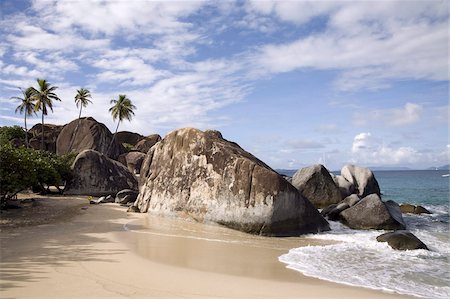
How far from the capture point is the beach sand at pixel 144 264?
6816mm

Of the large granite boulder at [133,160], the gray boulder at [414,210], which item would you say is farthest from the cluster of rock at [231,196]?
the large granite boulder at [133,160]

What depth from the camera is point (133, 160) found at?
43250mm

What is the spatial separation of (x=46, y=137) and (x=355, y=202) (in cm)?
4268

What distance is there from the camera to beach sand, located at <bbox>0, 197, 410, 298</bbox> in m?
6.82

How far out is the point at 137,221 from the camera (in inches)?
615

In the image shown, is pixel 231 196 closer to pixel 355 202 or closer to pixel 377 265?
pixel 377 265

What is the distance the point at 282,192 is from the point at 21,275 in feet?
32.0

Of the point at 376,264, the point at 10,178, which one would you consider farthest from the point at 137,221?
the point at 376,264

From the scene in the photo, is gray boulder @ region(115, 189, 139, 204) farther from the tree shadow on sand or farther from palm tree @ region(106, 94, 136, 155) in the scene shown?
palm tree @ region(106, 94, 136, 155)

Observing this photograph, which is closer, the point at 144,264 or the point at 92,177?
the point at 144,264

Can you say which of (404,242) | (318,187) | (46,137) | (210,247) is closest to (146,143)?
(46,137)

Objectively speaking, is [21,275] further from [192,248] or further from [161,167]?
[161,167]

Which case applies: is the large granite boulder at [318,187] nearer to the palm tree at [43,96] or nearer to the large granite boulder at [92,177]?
the large granite boulder at [92,177]

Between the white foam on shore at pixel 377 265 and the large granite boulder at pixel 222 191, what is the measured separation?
6.64 ft
